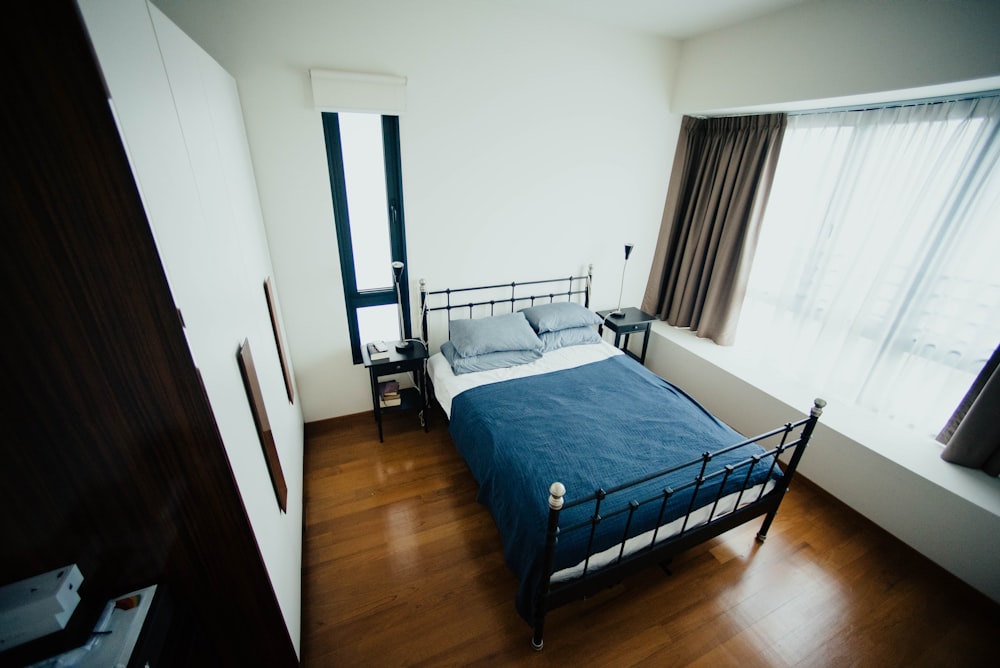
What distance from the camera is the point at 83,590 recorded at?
37.8 inches

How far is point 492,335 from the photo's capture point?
285 centimetres

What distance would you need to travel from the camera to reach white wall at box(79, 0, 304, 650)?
0.87m

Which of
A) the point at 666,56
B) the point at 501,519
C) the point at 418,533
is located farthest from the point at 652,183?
the point at 418,533

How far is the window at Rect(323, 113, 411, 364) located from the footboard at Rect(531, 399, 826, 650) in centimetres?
199

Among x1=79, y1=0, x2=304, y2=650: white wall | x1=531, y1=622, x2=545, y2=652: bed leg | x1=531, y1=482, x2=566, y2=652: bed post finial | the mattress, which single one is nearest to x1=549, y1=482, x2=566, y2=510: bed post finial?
x1=531, y1=482, x2=566, y2=652: bed post finial

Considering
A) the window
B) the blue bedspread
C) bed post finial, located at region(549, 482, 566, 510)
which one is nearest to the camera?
bed post finial, located at region(549, 482, 566, 510)

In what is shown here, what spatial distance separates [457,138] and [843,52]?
2.28 metres

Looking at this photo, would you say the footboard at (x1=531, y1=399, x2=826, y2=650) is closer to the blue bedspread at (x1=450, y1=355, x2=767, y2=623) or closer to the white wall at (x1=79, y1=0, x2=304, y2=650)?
the blue bedspread at (x1=450, y1=355, x2=767, y2=623)

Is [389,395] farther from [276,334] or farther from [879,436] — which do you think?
[879,436]

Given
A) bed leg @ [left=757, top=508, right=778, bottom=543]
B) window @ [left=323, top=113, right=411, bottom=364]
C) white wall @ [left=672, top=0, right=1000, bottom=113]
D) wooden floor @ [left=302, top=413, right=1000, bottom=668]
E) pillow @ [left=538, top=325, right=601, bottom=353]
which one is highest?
white wall @ [left=672, top=0, right=1000, bottom=113]

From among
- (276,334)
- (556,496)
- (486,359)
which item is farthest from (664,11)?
(276,334)

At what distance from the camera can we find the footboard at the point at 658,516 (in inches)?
61.7

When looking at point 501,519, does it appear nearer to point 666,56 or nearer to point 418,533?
point 418,533

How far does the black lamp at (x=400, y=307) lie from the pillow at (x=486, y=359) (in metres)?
0.30
